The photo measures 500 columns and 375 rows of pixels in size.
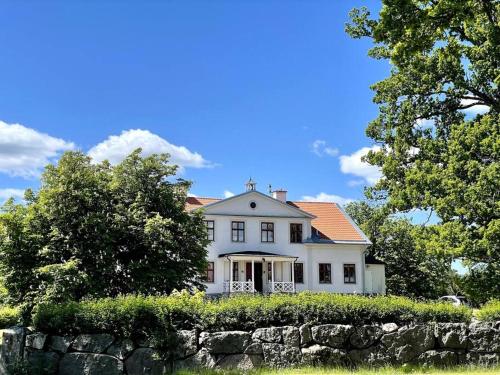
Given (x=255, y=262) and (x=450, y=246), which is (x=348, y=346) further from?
(x=255, y=262)

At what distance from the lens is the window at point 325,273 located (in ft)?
128

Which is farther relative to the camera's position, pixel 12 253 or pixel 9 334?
pixel 12 253

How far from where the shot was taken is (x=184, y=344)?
953cm

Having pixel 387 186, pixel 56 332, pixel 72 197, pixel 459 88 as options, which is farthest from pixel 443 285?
pixel 56 332

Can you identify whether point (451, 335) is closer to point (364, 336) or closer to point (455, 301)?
point (364, 336)

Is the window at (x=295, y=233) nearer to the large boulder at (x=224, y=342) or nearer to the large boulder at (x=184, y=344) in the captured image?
the large boulder at (x=224, y=342)

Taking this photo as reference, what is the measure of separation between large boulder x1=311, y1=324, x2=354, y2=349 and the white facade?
27.0 meters

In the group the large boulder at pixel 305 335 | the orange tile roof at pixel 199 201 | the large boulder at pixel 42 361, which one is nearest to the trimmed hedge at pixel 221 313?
the large boulder at pixel 305 335

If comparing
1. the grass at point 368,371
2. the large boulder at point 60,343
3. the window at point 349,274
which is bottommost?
the grass at point 368,371

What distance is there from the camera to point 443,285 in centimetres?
4694

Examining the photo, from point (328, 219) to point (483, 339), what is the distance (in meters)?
32.0

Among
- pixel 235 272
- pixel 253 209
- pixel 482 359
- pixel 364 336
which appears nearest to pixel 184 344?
pixel 364 336

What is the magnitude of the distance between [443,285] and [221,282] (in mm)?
21059

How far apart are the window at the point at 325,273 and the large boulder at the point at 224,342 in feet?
98.8
